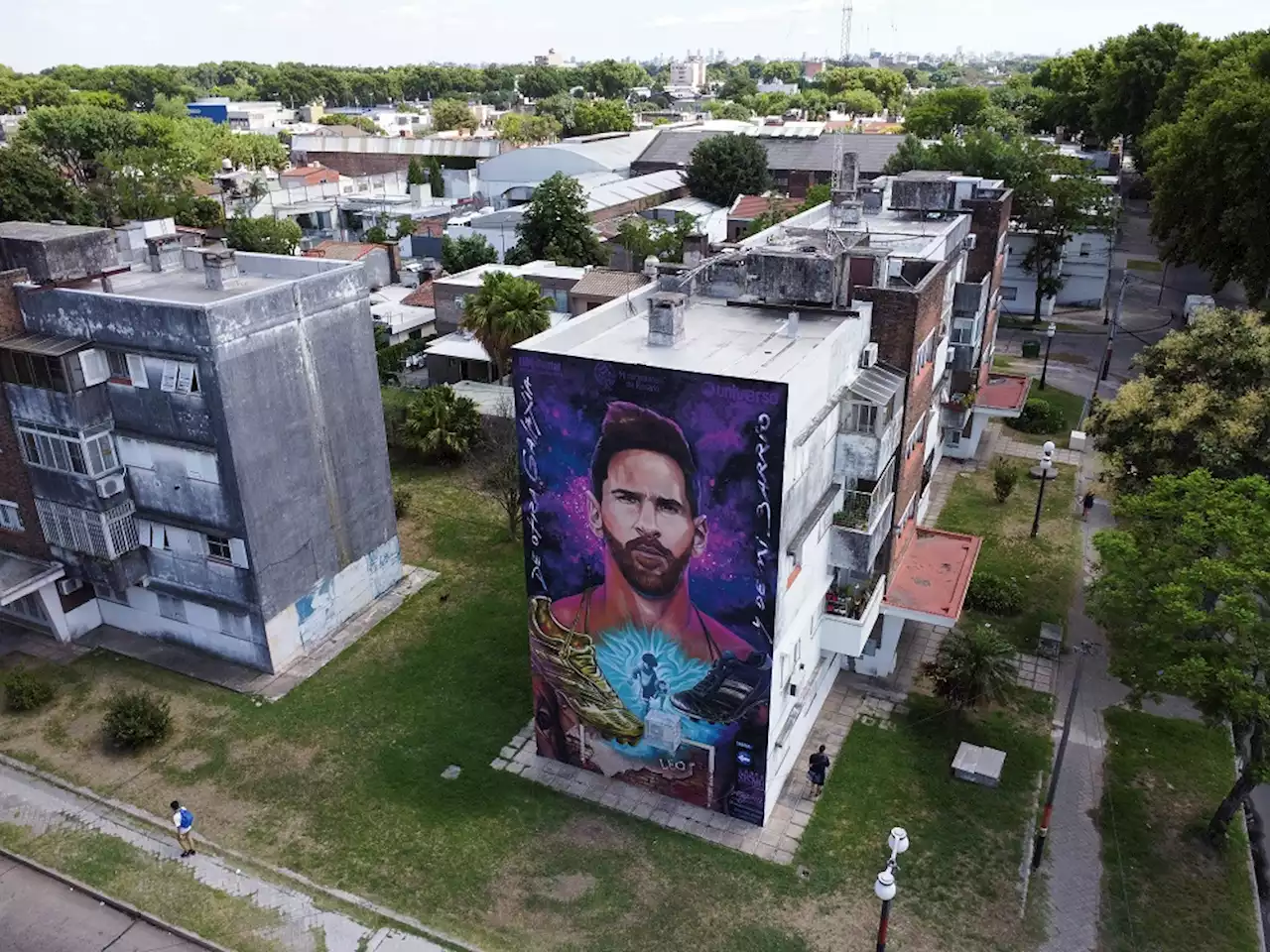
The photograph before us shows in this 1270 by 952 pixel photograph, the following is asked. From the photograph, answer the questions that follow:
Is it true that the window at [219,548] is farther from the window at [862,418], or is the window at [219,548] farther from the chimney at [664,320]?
the window at [862,418]

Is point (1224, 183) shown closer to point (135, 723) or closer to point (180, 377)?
point (180, 377)

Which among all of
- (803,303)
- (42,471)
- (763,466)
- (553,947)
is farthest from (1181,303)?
(42,471)

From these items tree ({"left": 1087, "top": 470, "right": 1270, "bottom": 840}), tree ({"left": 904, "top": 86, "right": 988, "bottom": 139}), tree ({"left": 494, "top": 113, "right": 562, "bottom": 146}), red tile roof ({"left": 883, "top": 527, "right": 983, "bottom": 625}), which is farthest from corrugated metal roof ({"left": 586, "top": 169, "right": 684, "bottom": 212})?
tree ({"left": 1087, "top": 470, "right": 1270, "bottom": 840})

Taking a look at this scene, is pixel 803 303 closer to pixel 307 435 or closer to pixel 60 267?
pixel 307 435

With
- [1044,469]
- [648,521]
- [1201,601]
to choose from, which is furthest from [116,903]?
[1044,469]

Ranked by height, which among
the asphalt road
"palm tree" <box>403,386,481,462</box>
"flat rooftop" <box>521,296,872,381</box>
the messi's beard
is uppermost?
"flat rooftop" <box>521,296,872,381</box>

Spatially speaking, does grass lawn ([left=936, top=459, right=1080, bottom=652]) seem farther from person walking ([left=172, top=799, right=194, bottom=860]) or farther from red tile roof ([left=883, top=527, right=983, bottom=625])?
person walking ([left=172, top=799, right=194, bottom=860])
